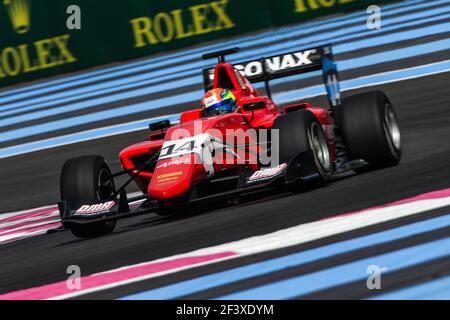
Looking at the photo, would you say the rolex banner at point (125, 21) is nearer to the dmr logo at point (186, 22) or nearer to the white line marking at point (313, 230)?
the dmr logo at point (186, 22)

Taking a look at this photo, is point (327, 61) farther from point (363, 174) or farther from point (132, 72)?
point (132, 72)

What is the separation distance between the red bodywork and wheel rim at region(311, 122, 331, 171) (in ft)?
1.06

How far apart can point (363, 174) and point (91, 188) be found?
2404 mm

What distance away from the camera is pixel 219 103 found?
8961mm

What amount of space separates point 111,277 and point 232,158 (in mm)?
2434

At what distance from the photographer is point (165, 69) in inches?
709

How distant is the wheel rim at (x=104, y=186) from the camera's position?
8.54 m

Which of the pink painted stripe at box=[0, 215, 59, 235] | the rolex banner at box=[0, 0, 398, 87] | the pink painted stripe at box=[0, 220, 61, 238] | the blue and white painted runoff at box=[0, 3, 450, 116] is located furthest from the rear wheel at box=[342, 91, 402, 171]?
the rolex banner at box=[0, 0, 398, 87]

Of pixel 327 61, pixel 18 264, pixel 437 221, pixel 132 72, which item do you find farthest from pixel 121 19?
pixel 437 221

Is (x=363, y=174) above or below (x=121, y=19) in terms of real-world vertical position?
below

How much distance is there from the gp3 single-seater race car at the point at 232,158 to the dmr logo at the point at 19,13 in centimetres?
936

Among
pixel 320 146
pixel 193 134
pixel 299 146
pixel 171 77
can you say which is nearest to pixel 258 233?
pixel 299 146

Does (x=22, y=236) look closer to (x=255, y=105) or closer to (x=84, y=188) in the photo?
(x=84, y=188)

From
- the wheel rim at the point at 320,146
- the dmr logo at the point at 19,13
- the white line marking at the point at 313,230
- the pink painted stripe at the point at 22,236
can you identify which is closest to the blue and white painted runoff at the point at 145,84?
the dmr logo at the point at 19,13
